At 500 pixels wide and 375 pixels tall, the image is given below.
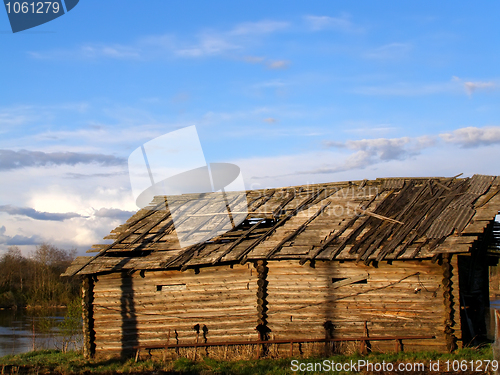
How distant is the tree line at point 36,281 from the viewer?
3881cm

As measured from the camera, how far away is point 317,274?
39.0 feet

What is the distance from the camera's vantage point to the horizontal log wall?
11.1 m

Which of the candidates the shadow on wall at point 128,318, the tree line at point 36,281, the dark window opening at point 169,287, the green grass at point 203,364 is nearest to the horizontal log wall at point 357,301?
the green grass at point 203,364

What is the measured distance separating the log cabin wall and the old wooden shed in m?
0.03

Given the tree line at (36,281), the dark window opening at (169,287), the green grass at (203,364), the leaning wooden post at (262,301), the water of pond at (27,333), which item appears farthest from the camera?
the tree line at (36,281)

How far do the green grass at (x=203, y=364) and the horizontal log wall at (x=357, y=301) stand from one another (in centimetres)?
73

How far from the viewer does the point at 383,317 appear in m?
11.4

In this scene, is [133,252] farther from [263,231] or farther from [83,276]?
[263,231]

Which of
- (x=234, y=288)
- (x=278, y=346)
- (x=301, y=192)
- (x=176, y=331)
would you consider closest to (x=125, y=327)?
(x=176, y=331)

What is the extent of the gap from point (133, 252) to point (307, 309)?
18.8ft

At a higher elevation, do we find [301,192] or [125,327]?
[301,192]

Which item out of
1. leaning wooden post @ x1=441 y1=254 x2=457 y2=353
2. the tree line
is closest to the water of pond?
the tree line

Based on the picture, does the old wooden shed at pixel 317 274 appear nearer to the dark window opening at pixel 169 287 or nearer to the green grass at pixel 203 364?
the dark window opening at pixel 169 287

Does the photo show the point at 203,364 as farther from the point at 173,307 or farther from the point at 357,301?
the point at 357,301
